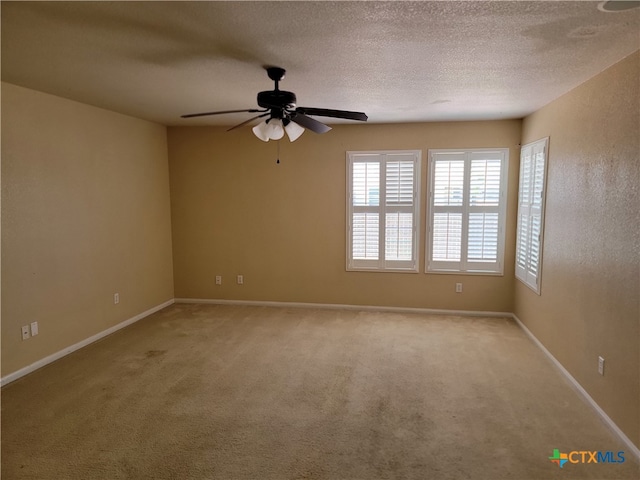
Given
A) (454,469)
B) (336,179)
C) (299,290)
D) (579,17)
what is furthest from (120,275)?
(579,17)

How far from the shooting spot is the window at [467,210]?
4.66 metres

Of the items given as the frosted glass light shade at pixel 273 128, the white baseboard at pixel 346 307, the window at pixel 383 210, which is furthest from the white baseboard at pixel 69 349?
the frosted glass light shade at pixel 273 128

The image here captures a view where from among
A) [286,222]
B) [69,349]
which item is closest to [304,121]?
[286,222]

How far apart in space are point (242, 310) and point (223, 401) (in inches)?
91.3

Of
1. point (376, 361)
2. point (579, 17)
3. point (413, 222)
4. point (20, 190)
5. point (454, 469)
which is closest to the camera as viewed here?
point (579, 17)

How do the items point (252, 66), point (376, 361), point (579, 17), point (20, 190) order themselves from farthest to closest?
1. point (376, 361)
2. point (20, 190)
3. point (252, 66)
4. point (579, 17)

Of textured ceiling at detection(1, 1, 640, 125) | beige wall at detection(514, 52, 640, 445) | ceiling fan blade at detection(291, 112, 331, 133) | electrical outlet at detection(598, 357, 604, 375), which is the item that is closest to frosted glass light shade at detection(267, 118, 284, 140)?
ceiling fan blade at detection(291, 112, 331, 133)

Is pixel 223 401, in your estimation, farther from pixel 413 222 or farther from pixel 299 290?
pixel 413 222

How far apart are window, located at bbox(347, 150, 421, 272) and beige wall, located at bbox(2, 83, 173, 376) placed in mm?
2664

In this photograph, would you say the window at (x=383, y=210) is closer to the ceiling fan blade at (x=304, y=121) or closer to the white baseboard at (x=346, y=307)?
the white baseboard at (x=346, y=307)

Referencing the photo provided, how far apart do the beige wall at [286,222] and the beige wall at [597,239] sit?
4.26 ft

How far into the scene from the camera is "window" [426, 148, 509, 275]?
15.3 feet

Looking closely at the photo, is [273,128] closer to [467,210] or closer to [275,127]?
[275,127]

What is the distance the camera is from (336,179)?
16.5ft
